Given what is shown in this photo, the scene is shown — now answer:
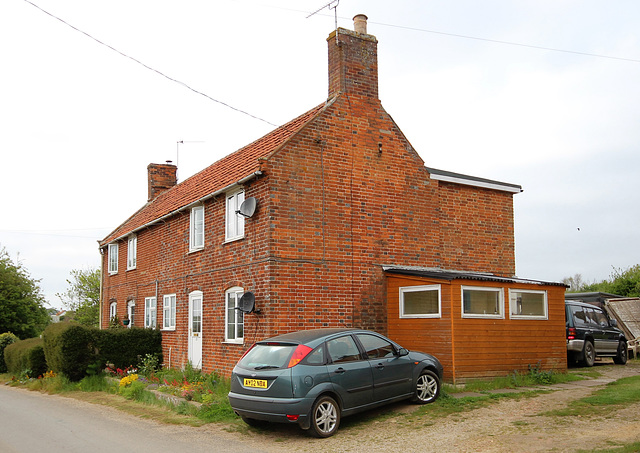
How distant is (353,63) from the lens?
15.9 m

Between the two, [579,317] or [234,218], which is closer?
[234,218]

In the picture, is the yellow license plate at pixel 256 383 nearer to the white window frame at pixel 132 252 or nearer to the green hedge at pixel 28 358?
the green hedge at pixel 28 358

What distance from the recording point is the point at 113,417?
12.4 m

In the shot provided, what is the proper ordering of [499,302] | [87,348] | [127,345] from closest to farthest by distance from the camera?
[499,302], [87,348], [127,345]

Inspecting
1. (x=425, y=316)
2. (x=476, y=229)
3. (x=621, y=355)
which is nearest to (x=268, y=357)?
(x=425, y=316)

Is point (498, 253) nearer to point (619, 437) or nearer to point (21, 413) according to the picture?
point (619, 437)

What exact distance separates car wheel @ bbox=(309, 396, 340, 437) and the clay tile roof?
643 cm

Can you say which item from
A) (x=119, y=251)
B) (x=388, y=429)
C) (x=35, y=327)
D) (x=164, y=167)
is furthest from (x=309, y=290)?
(x=35, y=327)

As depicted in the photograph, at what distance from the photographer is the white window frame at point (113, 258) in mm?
25891

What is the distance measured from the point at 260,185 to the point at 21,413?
24.6 ft

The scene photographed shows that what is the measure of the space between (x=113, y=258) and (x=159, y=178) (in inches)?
192

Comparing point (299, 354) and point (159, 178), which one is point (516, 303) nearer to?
point (299, 354)

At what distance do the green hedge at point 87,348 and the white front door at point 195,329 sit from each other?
2.49 metres

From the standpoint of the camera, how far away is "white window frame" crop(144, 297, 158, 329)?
20828 millimetres
